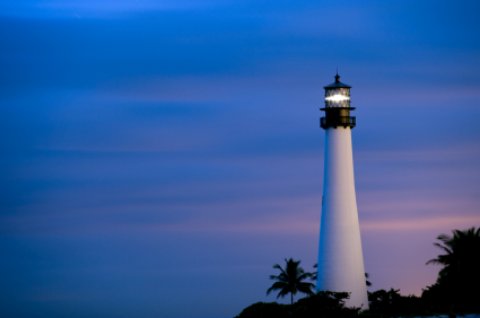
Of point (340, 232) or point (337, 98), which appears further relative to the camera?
point (337, 98)

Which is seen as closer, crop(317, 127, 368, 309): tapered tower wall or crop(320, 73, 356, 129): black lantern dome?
crop(317, 127, 368, 309): tapered tower wall

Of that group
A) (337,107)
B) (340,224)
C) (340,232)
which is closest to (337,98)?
(337,107)

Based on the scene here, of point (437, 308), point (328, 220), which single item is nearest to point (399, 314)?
point (437, 308)

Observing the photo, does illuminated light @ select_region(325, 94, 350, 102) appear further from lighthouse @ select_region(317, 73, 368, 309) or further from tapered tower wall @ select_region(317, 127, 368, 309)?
tapered tower wall @ select_region(317, 127, 368, 309)

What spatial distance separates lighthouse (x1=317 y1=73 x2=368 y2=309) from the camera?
77.4 metres

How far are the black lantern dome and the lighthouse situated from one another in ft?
0.22

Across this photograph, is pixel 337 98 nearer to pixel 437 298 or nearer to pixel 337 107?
pixel 337 107

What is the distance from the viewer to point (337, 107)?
7962cm

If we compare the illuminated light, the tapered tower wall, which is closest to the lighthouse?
the tapered tower wall

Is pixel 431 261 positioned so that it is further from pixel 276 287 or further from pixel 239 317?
pixel 276 287

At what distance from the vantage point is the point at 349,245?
7762 cm

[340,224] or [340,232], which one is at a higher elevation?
[340,224]

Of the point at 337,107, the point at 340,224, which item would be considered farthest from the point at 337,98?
the point at 340,224

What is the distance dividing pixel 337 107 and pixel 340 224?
8.00 m
